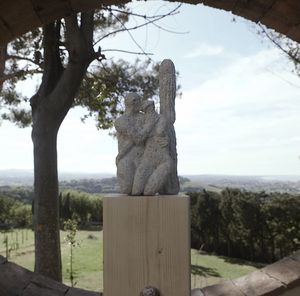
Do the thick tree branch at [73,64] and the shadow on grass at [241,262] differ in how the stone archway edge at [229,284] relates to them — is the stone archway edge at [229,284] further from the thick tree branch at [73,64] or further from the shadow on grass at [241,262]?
the shadow on grass at [241,262]

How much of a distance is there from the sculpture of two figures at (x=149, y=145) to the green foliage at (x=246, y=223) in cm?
498

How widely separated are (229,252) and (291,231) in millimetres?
1283

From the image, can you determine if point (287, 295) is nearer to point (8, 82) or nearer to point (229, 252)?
point (229, 252)

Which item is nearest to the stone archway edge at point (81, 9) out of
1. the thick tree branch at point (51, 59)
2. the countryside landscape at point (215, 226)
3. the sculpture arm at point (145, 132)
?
the thick tree branch at point (51, 59)

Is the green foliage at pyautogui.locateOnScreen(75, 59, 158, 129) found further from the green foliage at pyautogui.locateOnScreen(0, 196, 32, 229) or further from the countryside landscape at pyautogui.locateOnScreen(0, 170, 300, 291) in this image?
the green foliage at pyautogui.locateOnScreen(0, 196, 32, 229)

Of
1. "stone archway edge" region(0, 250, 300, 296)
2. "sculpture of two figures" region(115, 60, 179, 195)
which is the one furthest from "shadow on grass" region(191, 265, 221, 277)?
"sculpture of two figures" region(115, 60, 179, 195)

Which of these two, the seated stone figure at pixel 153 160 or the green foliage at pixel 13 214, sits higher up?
the seated stone figure at pixel 153 160

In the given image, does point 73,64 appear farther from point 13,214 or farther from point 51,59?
point 13,214

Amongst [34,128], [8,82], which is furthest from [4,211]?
[34,128]

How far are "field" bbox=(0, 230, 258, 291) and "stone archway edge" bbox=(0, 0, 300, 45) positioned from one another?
319 cm

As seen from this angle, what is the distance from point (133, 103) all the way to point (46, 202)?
2883 mm

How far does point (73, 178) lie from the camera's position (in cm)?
905

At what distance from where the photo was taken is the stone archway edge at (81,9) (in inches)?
135

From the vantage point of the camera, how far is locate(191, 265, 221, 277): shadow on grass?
605 centimetres
